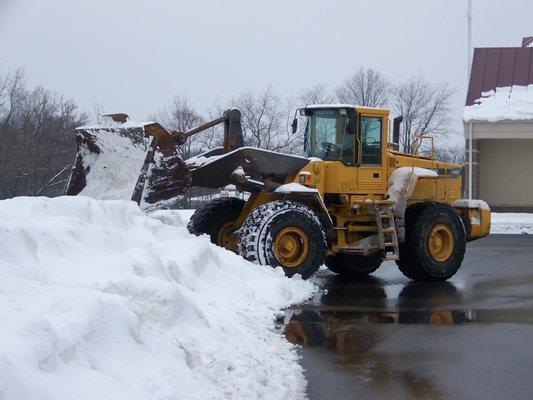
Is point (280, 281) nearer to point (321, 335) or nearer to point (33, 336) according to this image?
point (321, 335)

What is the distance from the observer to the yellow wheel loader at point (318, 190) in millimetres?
11398

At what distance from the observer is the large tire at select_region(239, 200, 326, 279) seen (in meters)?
11.1

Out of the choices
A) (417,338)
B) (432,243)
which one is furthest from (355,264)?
(417,338)

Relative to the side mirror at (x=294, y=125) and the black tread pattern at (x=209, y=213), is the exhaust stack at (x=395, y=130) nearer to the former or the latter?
the side mirror at (x=294, y=125)

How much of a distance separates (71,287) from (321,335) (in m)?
3.18

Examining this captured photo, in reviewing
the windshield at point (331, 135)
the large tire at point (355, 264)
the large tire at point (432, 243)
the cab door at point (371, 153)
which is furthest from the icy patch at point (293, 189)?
the large tire at point (355, 264)

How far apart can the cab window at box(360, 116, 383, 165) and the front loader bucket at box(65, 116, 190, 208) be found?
3163mm

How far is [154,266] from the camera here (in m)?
7.37

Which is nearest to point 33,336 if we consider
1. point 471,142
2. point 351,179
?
point 351,179

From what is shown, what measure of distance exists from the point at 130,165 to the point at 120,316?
643cm

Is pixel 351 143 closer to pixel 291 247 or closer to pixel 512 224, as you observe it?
pixel 291 247

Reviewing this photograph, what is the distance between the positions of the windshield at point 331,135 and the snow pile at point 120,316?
389cm

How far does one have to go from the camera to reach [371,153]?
42.0 ft

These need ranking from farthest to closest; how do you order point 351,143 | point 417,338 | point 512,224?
point 512,224, point 351,143, point 417,338
